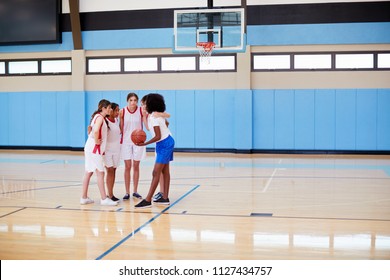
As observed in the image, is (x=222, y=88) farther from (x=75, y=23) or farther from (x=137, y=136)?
(x=137, y=136)

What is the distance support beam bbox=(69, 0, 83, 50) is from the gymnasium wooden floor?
577 centimetres

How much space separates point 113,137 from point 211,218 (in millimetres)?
1758

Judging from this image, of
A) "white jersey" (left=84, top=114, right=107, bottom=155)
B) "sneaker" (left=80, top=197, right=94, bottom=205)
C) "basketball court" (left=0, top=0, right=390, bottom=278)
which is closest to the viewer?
"white jersey" (left=84, top=114, right=107, bottom=155)

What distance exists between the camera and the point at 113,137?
22.0ft

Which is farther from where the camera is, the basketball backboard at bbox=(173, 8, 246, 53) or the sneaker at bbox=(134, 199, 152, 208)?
the basketball backboard at bbox=(173, 8, 246, 53)

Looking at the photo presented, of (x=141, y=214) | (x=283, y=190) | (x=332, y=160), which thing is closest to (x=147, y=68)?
(x=332, y=160)

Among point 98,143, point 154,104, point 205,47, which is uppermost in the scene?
point 205,47

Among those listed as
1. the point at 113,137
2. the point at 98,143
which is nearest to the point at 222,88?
the point at 113,137

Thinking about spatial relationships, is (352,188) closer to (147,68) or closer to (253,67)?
(253,67)

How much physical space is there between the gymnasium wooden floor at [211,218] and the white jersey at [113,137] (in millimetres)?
751

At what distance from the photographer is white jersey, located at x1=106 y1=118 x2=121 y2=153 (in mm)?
6671

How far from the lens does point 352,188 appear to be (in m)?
8.15

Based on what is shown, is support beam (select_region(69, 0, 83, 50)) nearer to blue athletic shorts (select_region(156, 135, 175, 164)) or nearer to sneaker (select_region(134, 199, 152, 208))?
blue athletic shorts (select_region(156, 135, 175, 164))

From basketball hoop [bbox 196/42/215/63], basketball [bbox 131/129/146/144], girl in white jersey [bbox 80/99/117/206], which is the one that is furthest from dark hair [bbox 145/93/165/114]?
basketball hoop [bbox 196/42/215/63]
